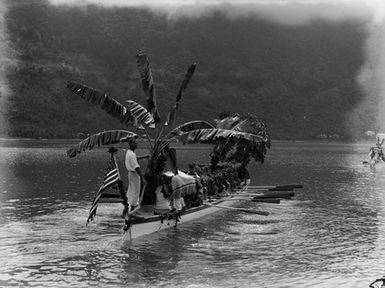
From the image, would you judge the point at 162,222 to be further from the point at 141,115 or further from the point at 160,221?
the point at 141,115

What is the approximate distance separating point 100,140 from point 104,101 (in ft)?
5.89

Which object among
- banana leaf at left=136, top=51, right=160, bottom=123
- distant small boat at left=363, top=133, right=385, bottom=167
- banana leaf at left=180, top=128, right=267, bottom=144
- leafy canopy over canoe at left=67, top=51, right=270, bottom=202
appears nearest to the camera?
leafy canopy over canoe at left=67, top=51, right=270, bottom=202

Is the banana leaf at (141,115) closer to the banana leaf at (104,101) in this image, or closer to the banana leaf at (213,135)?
the banana leaf at (104,101)

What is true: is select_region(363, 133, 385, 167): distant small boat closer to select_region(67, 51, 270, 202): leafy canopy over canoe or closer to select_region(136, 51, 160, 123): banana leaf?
select_region(67, 51, 270, 202): leafy canopy over canoe

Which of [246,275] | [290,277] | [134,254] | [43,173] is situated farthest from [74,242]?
[43,173]

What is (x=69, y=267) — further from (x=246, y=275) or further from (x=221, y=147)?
(x=221, y=147)

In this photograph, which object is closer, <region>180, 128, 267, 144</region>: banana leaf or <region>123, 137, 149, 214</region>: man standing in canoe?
<region>123, 137, 149, 214</region>: man standing in canoe

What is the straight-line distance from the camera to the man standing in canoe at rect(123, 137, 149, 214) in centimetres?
1986

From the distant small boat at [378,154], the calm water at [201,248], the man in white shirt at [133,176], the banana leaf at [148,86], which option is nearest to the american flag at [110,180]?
the man in white shirt at [133,176]

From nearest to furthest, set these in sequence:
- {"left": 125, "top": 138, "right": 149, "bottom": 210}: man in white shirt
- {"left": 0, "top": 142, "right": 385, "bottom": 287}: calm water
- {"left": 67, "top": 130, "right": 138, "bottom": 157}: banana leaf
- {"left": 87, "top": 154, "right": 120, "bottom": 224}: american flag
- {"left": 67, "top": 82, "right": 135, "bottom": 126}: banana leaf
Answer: {"left": 0, "top": 142, "right": 385, "bottom": 287}: calm water < {"left": 87, "top": 154, "right": 120, "bottom": 224}: american flag < {"left": 125, "top": 138, "right": 149, "bottom": 210}: man in white shirt < {"left": 67, "top": 130, "right": 138, "bottom": 157}: banana leaf < {"left": 67, "top": 82, "right": 135, "bottom": 126}: banana leaf

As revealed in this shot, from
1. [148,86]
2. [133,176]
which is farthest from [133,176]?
[148,86]

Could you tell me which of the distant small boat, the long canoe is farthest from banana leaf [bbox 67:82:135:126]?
the distant small boat

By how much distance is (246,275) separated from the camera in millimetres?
16188

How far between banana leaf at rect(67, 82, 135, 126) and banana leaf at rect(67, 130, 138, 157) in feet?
2.79
